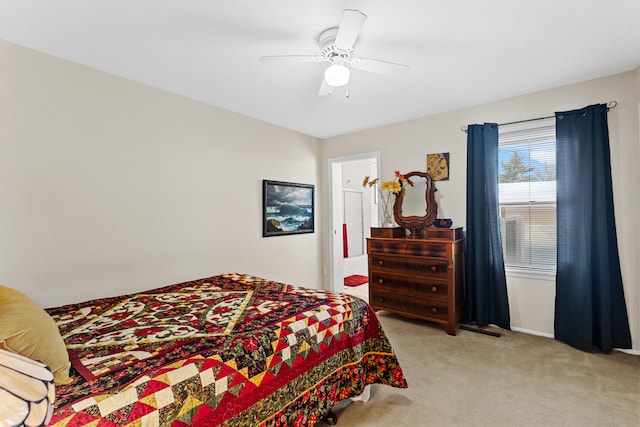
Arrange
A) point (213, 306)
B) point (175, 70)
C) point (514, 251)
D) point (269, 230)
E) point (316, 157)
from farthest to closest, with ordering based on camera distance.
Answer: point (316, 157) < point (269, 230) < point (514, 251) < point (175, 70) < point (213, 306)

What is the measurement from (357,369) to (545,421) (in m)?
1.15

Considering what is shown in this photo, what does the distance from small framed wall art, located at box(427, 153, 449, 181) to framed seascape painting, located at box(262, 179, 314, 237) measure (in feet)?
5.56

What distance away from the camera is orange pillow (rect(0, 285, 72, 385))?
1.05 meters

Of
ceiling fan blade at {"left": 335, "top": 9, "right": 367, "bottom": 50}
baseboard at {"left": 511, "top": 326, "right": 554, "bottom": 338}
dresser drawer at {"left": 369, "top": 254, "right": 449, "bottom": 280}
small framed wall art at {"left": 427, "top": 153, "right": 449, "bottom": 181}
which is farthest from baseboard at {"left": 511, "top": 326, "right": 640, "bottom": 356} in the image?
ceiling fan blade at {"left": 335, "top": 9, "right": 367, "bottom": 50}

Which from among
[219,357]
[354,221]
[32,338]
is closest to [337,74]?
[219,357]

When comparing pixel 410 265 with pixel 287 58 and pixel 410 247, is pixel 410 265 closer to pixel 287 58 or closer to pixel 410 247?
pixel 410 247

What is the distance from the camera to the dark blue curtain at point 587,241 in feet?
8.55

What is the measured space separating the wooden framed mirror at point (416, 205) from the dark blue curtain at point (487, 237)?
0.47m

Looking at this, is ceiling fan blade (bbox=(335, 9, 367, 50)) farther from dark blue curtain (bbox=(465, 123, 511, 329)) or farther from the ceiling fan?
dark blue curtain (bbox=(465, 123, 511, 329))

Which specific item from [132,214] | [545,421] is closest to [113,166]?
[132,214]

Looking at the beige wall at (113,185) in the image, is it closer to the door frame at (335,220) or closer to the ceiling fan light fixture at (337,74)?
the door frame at (335,220)

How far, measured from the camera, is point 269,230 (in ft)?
12.6

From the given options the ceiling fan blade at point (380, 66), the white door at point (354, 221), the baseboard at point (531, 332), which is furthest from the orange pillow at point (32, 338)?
the white door at point (354, 221)

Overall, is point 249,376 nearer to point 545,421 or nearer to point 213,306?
point 213,306
